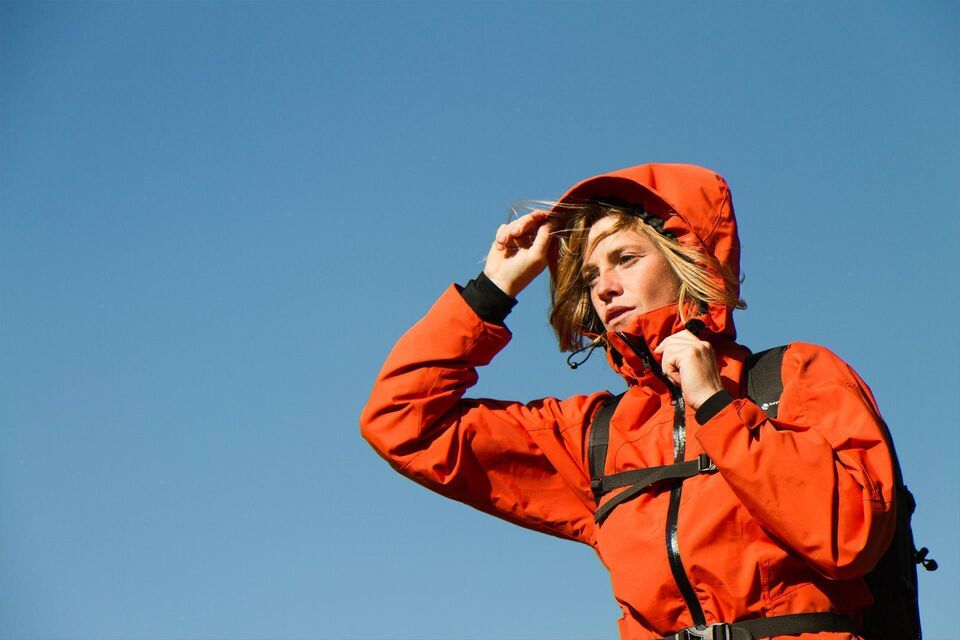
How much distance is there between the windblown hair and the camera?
5633 millimetres

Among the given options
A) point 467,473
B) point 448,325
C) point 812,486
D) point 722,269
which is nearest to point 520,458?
point 467,473

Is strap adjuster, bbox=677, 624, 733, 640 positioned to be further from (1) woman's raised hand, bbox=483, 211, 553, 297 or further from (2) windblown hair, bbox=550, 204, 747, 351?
(1) woman's raised hand, bbox=483, 211, 553, 297

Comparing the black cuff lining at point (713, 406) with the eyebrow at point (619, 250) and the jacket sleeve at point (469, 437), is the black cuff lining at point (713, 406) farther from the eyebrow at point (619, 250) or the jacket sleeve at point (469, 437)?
the eyebrow at point (619, 250)

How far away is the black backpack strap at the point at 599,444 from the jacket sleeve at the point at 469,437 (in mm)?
133

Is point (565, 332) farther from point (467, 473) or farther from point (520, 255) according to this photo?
point (467, 473)

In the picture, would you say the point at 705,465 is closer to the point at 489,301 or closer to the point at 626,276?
the point at 626,276

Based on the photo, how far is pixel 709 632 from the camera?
4.73 meters

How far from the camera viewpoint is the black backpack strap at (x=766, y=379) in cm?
514

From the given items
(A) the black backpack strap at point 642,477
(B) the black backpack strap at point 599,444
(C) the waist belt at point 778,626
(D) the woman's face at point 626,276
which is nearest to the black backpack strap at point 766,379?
(A) the black backpack strap at point 642,477

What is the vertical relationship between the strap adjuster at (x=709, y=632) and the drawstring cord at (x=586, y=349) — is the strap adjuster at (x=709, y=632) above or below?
below

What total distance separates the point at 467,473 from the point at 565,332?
102 cm

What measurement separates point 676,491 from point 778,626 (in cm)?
70

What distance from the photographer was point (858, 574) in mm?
4586

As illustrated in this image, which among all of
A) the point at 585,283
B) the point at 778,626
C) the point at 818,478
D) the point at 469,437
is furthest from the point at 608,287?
the point at 778,626
